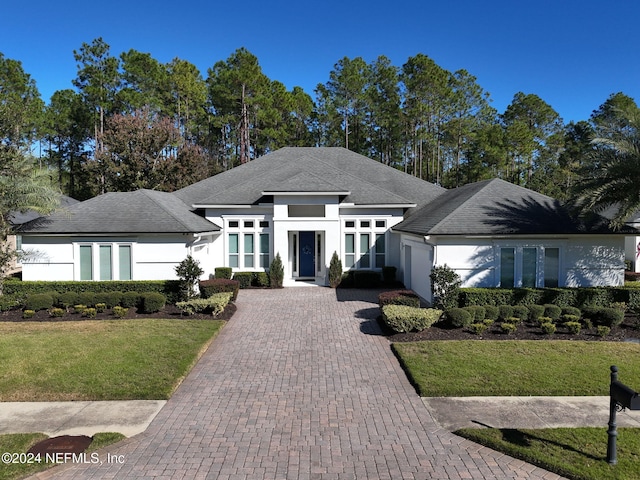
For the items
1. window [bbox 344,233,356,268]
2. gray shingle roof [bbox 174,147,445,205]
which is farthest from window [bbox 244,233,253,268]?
window [bbox 344,233,356,268]

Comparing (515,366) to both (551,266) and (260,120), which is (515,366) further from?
(260,120)

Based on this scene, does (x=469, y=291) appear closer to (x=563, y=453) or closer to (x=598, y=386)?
(x=598, y=386)

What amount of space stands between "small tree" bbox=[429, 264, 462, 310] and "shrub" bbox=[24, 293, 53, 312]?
14069mm

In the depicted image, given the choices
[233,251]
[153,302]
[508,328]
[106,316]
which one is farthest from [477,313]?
[233,251]

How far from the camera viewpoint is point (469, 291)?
1410cm

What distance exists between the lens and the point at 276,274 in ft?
67.2

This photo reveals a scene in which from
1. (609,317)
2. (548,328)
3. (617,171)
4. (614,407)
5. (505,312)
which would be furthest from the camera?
(617,171)

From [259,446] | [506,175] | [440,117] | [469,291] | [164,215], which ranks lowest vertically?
[259,446]

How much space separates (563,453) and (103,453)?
6.78 meters

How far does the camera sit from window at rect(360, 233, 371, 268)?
853 inches

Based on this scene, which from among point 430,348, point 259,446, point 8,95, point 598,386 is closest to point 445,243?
point 430,348

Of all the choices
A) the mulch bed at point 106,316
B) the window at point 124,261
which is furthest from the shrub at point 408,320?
the window at point 124,261

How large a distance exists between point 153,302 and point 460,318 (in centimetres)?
1066

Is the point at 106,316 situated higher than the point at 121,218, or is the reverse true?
the point at 121,218
